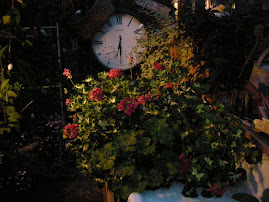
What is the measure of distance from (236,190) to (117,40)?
Result: 318 cm

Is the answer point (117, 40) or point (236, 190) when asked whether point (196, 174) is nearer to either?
point (236, 190)

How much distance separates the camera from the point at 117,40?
4129mm

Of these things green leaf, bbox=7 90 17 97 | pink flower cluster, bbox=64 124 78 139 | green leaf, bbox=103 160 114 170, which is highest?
green leaf, bbox=7 90 17 97

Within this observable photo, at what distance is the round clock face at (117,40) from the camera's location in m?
4.07

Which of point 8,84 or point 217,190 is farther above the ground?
point 8,84

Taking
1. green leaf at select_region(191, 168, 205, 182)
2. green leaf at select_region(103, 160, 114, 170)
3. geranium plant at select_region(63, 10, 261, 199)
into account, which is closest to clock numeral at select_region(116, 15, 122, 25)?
geranium plant at select_region(63, 10, 261, 199)

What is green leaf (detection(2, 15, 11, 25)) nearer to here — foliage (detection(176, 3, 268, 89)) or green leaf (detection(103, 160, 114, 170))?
foliage (detection(176, 3, 268, 89))

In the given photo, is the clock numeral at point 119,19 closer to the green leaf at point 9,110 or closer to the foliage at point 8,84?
the foliage at point 8,84

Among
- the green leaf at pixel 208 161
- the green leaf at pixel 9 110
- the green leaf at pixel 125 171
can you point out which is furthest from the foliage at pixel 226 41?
the green leaf at pixel 9 110

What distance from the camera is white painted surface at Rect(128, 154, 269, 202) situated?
1415 millimetres

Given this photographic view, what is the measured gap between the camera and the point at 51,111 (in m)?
3.87

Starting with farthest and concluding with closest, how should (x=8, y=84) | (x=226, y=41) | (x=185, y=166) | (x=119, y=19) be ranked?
(x=119, y=19) → (x=8, y=84) → (x=226, y=41) → (x=185, y=166)

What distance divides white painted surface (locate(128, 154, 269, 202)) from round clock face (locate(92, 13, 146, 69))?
2.78 meters

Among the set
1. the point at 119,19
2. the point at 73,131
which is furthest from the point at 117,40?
the point at 73,131
